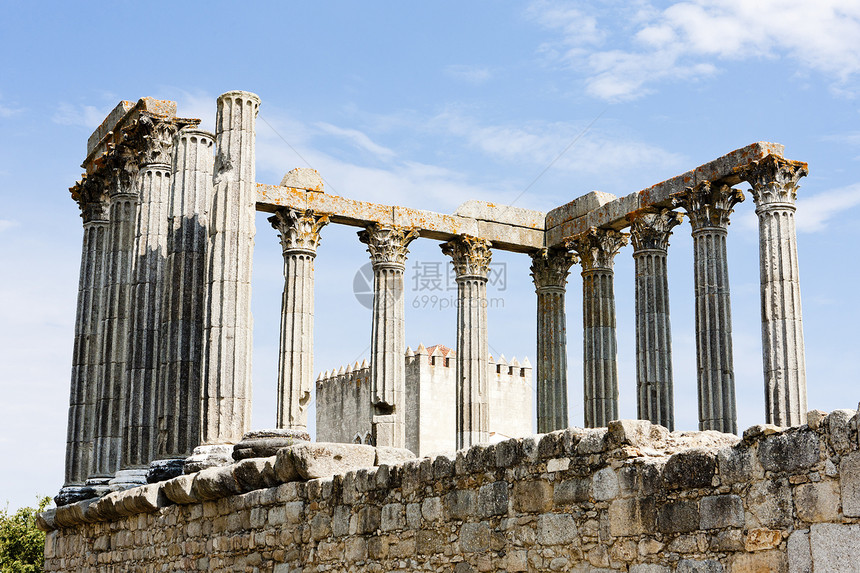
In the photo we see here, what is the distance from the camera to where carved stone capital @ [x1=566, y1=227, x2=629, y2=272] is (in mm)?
25141

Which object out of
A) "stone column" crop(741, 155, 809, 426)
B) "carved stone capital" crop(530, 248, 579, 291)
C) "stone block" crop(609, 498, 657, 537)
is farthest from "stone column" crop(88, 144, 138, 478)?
"stone block" crop(609, 498, 657, 537)

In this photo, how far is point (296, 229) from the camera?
76.3ft

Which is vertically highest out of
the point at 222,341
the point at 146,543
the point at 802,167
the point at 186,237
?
the point at 802,167

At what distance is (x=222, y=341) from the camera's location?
55.8 feet

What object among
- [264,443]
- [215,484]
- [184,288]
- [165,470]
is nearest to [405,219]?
[184,288]

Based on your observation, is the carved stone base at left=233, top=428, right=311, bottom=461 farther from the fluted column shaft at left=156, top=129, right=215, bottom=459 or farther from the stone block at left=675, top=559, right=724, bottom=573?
the stone block at left=675, top=559, right=724, bottom=573

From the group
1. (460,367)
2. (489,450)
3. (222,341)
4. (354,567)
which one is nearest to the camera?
(489,450)

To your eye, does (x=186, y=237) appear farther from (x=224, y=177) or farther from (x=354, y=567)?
(x=354, y=567)

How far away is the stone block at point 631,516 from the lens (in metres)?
7.89

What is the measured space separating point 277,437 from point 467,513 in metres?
5.44

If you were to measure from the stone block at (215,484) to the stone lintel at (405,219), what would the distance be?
33.6 feet

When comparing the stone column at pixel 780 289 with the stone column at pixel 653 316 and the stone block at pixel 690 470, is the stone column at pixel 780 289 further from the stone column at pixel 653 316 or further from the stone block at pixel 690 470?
the stone block at pixel 690 470

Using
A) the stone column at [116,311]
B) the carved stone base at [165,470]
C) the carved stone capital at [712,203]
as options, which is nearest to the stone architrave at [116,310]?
the stone column at [116,311]

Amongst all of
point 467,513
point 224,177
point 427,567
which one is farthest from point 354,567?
point 224,177
